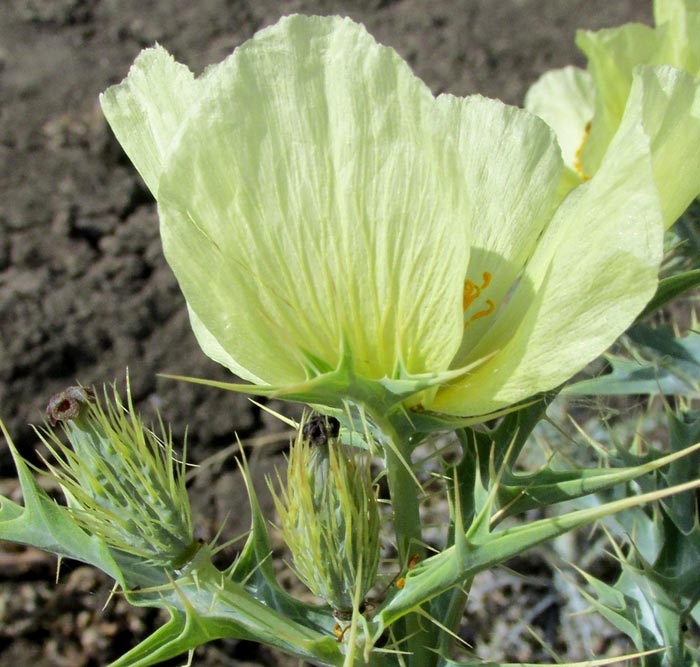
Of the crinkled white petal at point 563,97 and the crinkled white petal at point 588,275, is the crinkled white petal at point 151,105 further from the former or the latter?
the crinkled white petal at point 563,97

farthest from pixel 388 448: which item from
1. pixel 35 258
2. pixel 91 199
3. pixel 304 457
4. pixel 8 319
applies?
pixel 91 199

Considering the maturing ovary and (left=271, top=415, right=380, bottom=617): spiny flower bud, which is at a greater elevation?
→ the maturing ovary

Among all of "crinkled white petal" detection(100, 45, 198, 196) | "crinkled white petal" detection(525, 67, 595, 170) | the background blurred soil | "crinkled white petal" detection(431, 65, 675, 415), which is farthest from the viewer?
the background blurred soil

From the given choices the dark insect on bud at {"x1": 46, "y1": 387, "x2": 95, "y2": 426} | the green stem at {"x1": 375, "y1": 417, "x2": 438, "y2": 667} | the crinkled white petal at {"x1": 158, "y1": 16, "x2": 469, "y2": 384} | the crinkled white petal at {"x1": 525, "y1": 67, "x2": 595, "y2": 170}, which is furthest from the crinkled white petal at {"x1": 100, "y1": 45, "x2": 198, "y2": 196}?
the crinkled white petal at {"x1": 525, "y1": 67, "x2": 595, "y2": 170}

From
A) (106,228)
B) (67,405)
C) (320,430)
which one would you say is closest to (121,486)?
(67,405)

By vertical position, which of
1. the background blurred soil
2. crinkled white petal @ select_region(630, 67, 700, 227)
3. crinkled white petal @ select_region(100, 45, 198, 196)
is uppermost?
crinkled white petal @ select_region(100, 45, 198, 196)

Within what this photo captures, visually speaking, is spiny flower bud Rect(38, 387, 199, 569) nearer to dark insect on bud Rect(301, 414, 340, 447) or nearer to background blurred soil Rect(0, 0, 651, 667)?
dark insect on bud Rect(301, 414, 340, 447)

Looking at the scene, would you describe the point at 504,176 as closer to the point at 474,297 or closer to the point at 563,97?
the point at 474,297

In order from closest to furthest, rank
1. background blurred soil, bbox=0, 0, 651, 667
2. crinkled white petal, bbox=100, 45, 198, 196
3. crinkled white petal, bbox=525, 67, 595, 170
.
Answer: crinkled white petal, bbox=100, 45, 198, 196 < crinkled white petal, bbox=525, 67, 595, 170 < background blurred soil, bbox=0, 0, 651, 667
